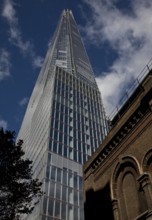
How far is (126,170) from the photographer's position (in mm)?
A: 14109

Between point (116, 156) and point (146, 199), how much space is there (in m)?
3.72

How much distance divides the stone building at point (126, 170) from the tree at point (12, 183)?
421cm

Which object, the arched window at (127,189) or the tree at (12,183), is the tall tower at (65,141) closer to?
the tree at (12,183)

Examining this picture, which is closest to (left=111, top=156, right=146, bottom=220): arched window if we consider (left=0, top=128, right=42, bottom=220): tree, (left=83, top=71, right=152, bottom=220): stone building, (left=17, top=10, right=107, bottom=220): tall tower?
(left=83, top=71, right=152, bottom=220): stone building

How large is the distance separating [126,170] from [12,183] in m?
7.55

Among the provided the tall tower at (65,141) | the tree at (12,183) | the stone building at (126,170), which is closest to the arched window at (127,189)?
the stone building at (126,170)

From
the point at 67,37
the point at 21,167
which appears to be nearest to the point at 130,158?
the point at 21,167

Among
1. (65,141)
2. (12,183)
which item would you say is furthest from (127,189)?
(65,141)

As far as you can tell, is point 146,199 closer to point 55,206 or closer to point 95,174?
point 95,174

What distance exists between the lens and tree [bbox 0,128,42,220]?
648 inches

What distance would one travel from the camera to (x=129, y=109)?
1488cm

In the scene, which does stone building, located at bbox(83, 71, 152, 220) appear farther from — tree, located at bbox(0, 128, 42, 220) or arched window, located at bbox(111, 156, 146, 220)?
tree, located at bbox(0, 128, 42, 220)

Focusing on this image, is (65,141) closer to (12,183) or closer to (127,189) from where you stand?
(12,183)

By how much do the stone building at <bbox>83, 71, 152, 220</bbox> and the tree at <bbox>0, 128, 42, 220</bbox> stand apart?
421 cm
